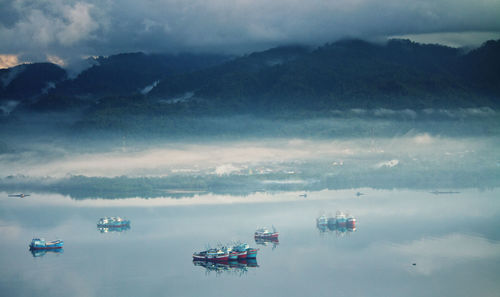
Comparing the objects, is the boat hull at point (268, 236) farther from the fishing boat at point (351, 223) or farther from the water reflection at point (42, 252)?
the water reflection at point (42, 252)

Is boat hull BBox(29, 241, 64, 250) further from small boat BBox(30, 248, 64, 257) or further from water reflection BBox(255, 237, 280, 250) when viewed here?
water reflection BBox(255, 237, 280, 250)

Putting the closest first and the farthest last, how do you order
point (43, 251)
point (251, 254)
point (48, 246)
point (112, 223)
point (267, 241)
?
point (251, 254)
point (43, 251)
point (48, 246)
point (267, 241)
point (112, 223)

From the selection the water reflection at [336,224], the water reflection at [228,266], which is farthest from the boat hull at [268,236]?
the water reflection at [336,224]

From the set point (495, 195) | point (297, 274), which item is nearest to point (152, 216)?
point (297, 274)

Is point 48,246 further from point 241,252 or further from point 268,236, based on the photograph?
point 268,236

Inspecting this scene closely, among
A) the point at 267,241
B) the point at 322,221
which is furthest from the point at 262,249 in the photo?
the point at 322,221

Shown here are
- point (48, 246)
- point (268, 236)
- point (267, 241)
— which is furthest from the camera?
point (268, 236)

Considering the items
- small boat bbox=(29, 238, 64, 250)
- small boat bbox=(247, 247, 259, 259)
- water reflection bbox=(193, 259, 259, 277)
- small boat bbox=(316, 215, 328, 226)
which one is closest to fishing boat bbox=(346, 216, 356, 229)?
small boat bbox=(316, 215, 328, 226)

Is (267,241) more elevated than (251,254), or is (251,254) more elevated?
(267,241)
